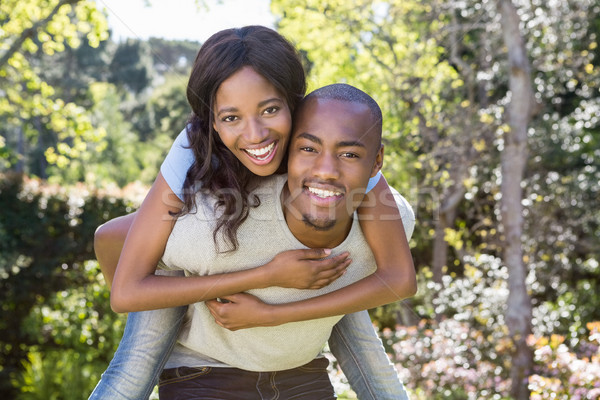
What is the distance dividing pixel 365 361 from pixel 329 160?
3.32ft

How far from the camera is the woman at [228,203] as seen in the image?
2.15 metres

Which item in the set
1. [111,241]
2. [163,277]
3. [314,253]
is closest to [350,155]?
[314,253]

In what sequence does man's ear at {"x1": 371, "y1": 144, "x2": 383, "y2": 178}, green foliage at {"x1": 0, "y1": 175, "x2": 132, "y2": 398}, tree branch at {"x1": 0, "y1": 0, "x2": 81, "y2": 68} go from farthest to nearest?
green foliage at {"x1": 0, "y1": 175, "x2": 132, "y2": 398}, tree branch at {"x1": 0, "y1": 0, "x2": 81, "y2": 68}, man's ear at {"x1": 371, "y1": 144, "x2": 383, "y2": 178}

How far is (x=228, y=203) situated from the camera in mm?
2193

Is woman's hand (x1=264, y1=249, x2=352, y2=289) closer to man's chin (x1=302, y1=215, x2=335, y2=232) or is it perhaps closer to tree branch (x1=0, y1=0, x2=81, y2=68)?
man's chin (x1=302, y1=215, x2=335, y2=232)

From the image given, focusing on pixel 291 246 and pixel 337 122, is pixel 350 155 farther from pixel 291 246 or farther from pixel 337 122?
pixel 291 246

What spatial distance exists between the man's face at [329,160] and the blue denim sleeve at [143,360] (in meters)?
0.68

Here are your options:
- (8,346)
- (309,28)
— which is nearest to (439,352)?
(309,28)

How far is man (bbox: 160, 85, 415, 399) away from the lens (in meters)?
2.17

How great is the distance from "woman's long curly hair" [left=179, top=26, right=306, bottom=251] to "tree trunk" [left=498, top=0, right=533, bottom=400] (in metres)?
4.29

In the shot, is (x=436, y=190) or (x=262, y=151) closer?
(x=262, y=151)

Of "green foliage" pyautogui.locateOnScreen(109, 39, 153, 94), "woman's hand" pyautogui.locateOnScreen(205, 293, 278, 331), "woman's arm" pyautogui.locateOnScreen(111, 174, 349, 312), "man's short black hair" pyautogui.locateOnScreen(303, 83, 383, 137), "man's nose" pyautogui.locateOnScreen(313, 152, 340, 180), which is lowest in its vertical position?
"woman's hand" pyautogui.locateOnScreen(205, 293, 278, 331)

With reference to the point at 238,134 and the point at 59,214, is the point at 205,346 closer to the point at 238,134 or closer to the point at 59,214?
the point at 238,134

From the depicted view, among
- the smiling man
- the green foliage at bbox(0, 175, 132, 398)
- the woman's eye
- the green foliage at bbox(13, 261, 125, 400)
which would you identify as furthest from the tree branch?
the smiling man
